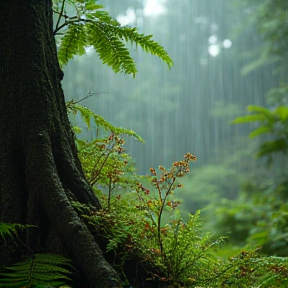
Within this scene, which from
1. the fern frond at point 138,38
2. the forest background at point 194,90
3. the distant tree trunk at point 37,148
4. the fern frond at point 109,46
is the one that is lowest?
the distant tree trunk at point 37,148

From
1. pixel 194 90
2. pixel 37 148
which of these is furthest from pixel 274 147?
pixel 194 90

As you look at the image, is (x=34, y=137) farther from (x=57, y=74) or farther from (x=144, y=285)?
(x=144, y=285)

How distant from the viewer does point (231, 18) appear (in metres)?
32.3

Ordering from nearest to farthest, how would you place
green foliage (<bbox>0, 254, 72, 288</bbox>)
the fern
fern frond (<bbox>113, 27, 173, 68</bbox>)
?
green foliage (<bbox>0, 254, 72, 288</bbox>)
fern frond (<bbox>113, 27, 173, 68</bbox>)
the fern

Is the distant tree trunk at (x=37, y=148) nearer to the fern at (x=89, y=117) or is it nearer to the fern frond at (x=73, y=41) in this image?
the fern frond at (x=73, y=41)

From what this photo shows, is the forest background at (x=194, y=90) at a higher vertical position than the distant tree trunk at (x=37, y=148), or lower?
higher

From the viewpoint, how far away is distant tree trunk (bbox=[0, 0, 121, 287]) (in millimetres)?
1633

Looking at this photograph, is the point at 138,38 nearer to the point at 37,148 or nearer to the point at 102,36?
the point at 102,36

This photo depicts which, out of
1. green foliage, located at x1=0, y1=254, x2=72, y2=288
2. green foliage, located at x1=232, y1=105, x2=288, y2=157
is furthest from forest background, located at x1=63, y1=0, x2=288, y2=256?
green foliage, located at x1=0, y1=254, x2=72, y2=288

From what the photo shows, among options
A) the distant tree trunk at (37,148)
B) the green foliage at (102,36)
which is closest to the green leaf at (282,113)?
the green foliage at (102,36)

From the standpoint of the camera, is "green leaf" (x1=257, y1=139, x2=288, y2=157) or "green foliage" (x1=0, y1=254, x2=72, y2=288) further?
"green leaf" (x1=257, y1=139, x2=288, y2=157)

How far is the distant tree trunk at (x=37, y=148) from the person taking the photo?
1.63 m

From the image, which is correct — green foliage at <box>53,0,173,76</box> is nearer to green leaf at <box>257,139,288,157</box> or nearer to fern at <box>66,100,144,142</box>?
fern at <box>66,100,144,142</box>

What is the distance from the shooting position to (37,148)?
1788 mm
